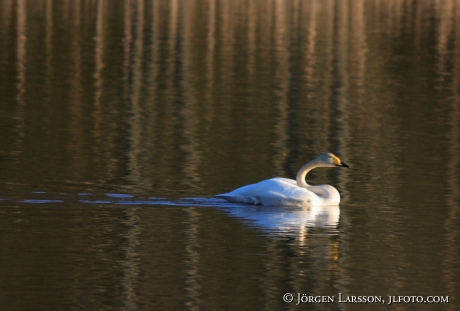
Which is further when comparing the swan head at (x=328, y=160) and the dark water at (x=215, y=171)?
the swan head at (x=328, y=160)

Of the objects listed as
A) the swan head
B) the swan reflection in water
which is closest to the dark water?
the swan reflection in water

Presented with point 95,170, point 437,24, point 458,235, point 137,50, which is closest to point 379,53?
point 137,50

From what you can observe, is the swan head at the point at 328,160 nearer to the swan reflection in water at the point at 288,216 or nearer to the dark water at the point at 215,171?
the dark water at the point at 215,171

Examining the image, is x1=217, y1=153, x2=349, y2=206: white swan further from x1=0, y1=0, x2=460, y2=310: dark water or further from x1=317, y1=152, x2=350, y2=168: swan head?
x1=317, y1=152, x2=350, y2=168: swan head

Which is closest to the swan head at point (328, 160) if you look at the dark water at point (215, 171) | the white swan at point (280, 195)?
the dark water at point (215, 171)

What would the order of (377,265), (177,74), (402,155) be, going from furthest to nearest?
(177,74) < (402,155) < (377,265)

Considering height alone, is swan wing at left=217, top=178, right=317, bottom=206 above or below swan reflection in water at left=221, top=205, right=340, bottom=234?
above

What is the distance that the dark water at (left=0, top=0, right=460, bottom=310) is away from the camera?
10539 mm

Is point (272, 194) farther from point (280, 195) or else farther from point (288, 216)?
point (288, 216)

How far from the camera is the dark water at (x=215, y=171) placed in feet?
Answer: 34.6

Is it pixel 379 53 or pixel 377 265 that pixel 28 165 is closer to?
pixel 377 265

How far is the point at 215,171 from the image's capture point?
53.0 feet

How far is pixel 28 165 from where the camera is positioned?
52.0ft

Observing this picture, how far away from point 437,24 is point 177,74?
76.7 feet
